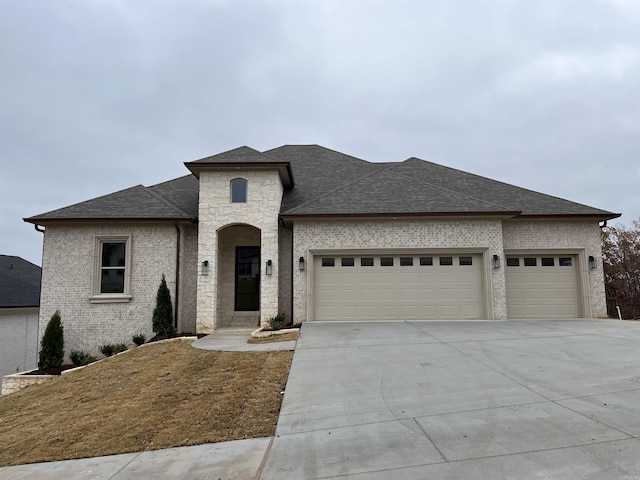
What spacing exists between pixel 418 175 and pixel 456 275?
16.6 feet

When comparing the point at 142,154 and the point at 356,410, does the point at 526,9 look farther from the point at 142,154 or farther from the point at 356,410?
the point at 142,154

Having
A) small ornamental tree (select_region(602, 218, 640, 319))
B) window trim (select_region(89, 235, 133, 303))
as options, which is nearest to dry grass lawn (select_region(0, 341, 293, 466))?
window trim (select_region(89, 235, 133, 303))

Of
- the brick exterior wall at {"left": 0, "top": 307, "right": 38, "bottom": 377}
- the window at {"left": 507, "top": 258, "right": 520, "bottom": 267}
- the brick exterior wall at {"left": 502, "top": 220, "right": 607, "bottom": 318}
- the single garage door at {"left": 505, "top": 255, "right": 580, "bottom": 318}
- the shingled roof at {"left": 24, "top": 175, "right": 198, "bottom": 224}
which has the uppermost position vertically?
the shingled roof at {"left": 24, "top": 175, "right": 198, "bottom": 224}

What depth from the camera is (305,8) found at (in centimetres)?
1563

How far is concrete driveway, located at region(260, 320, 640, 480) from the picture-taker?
3.52m

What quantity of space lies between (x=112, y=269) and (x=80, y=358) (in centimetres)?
292

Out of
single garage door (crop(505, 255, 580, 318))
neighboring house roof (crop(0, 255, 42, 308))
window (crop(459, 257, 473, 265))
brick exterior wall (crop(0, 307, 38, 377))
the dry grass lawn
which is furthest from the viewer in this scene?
neighboring house roof (crop(0, 255, 42, 308))

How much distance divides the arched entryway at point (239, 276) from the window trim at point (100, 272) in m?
2.94

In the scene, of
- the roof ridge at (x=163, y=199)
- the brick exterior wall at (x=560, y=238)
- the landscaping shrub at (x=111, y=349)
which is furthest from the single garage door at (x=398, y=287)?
the landscaping shrub at (x=111, y=349)

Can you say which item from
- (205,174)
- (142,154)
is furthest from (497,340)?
(142,154)

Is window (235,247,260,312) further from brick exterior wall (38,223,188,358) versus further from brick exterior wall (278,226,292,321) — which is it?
brick exterior wall (38,223,188,358)

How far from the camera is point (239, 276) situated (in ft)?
47.2

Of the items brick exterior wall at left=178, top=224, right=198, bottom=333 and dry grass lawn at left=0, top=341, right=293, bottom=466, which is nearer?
dry grass lawn at left=0, top=341, right=293, bottom=466

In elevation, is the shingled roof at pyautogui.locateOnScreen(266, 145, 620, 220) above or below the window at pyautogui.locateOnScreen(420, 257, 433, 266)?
above
